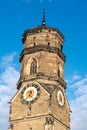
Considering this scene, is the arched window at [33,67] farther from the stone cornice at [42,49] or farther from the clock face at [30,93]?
the clock face at [30,93]

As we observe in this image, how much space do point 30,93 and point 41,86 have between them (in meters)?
1.82

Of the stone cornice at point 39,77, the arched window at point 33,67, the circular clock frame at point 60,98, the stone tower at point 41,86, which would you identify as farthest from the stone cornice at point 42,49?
the circular clock frame at point 60,98

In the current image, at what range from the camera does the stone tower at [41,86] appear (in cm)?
5553

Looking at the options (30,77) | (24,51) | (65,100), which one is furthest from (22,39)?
(65,100)

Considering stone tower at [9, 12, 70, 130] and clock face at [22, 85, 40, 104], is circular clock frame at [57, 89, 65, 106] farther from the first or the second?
clock face at [22, 85, 40, 104]

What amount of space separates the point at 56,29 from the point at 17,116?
1391cm

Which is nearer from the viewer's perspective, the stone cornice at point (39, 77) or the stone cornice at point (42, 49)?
the stone cornice at point (39, 77)

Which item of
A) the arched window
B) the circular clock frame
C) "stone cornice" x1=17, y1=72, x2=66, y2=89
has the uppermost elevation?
the arched window

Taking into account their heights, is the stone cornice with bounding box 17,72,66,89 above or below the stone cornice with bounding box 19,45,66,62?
below

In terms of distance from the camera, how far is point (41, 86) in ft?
187

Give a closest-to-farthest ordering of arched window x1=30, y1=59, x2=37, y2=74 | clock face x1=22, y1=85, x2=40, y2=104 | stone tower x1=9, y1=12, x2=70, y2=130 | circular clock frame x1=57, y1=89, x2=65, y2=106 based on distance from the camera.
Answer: stone tower x1=9, y1=12, x2=70, y2=130 < clock face x1=22, y1=85, x2=40, y2=104 < circular clock frame x1=57, y1=89, x2=65, y2=106 < arched window x1=30, y1=59, x2=37, y2=74

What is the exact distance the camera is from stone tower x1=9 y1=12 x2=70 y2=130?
55.5 m

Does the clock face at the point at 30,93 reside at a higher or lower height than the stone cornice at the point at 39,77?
lower

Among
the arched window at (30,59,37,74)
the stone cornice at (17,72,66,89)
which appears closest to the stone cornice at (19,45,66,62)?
the arched window at (30,59,37,74)
